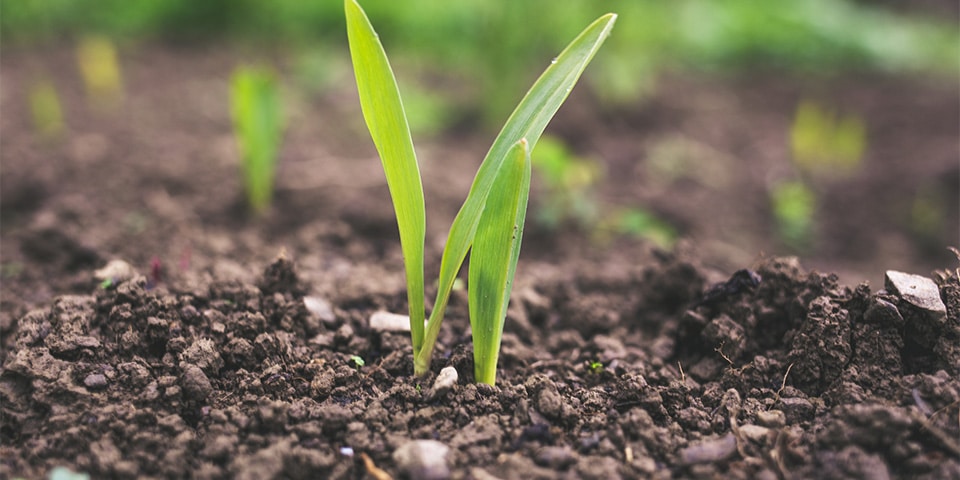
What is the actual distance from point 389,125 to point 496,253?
274 millimetres

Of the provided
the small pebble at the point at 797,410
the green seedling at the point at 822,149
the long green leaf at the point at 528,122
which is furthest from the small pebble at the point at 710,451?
the green seedling at the point at 822,149

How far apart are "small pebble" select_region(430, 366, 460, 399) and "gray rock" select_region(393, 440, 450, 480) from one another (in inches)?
5.3

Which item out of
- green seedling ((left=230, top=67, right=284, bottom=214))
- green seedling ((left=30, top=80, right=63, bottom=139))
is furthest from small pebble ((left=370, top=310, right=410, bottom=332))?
green seedling ((left=30, top=80, right=63, bottom=139))

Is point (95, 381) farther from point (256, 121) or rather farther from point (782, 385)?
point (782, 385)

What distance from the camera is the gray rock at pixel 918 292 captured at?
1.34 metres

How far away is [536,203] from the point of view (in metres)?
2.92

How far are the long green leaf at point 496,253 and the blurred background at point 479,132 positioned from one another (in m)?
0.85

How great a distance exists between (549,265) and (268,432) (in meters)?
1.24

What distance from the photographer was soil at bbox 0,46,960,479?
1.20 meters

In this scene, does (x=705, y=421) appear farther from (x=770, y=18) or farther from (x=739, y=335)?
(x=770, y=18)

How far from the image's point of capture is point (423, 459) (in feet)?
3.83

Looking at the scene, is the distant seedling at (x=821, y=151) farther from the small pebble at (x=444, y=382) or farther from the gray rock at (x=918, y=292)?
the small pebble at (x=444, y=382)

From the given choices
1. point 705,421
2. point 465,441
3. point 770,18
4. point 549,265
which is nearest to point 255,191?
point 549,265

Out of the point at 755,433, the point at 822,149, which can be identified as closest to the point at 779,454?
the point at 755,433
